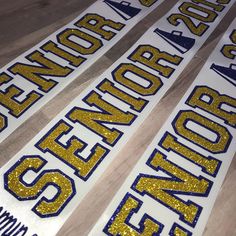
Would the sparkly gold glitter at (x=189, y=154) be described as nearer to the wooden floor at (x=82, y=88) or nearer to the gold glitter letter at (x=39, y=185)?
the wooden floor at (x=82, y=88)

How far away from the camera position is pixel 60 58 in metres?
1.00

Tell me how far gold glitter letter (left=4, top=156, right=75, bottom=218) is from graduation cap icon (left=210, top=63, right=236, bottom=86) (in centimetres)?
63

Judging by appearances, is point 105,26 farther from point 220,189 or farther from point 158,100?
point 220,189

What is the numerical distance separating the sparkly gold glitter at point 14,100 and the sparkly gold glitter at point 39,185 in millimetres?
162

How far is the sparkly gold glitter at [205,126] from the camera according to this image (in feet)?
→ 2.77

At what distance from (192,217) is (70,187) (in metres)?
0.29

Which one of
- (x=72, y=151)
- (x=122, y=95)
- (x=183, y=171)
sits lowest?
(x=72, y=151)

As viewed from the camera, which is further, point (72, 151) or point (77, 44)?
point (77, 44)

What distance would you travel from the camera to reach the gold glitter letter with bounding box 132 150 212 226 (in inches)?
28.2

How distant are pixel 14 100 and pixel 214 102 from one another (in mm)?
595

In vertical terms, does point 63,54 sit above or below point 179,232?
above

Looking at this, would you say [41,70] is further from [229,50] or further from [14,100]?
[229,50]

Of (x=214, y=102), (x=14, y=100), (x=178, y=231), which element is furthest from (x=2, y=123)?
(x=214, y=102)

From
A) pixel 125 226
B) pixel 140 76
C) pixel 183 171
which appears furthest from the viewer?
pixel 140 76
